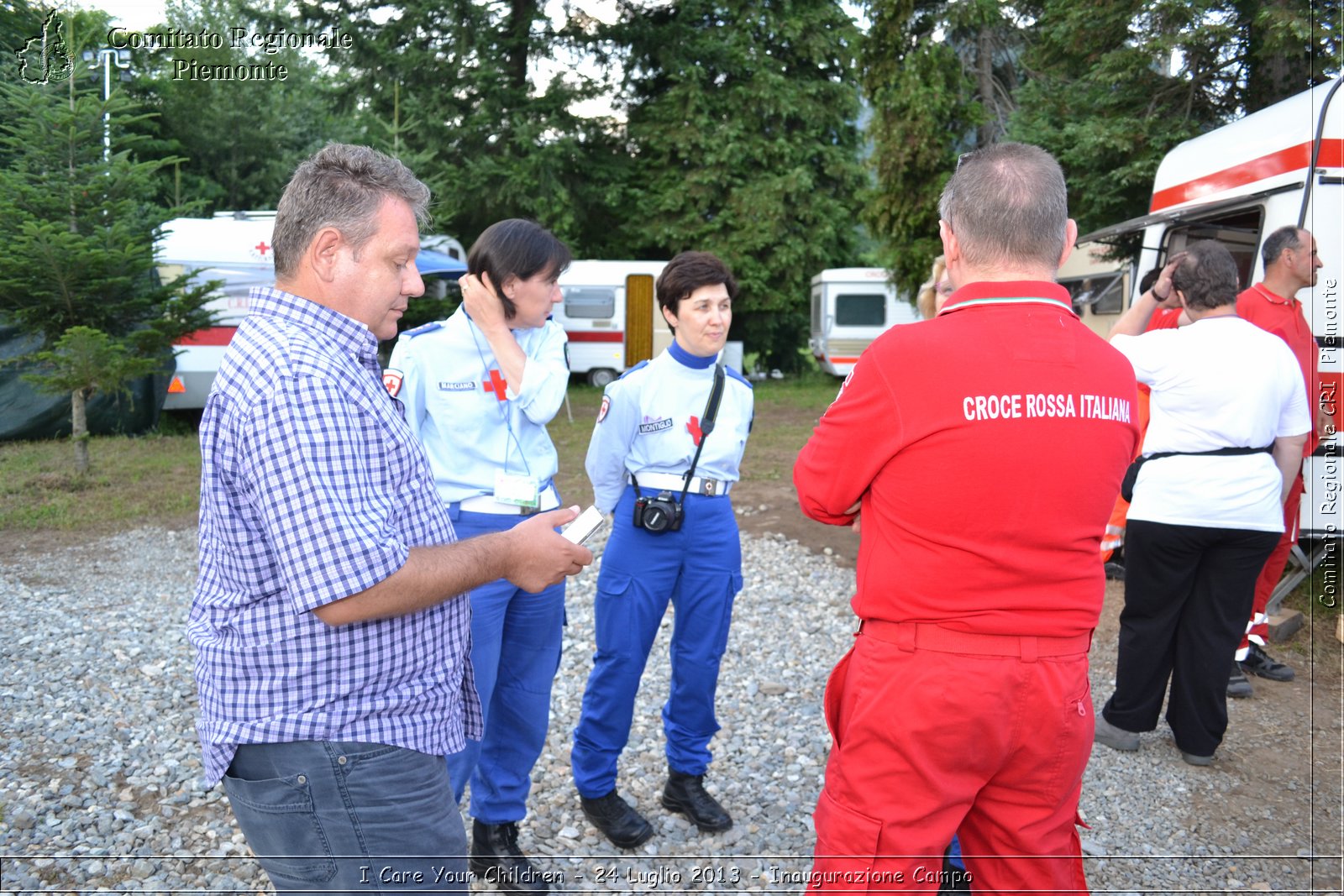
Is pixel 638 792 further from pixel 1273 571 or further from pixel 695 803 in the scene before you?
pixel 1273 571

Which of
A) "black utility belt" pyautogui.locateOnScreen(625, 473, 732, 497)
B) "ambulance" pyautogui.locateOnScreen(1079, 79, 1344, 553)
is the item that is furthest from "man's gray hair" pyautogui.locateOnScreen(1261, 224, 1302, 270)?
"black utility belt" pyautogui.locateOnScreen(625, 473, 732, 497)

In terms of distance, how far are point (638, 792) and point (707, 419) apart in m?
1.64

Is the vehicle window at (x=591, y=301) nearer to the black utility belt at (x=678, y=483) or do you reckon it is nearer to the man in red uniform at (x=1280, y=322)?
the man in red uniform at (x=1280, y=322)

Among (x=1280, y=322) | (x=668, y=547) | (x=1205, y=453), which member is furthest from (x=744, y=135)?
(x=668, y=547)

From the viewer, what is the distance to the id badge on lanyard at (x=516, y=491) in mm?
3113

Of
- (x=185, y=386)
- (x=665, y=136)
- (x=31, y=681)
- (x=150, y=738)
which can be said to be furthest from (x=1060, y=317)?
(x=665, y=136)

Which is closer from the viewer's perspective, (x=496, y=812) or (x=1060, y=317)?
(x=1060, y=317)

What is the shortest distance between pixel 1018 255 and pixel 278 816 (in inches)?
71.9

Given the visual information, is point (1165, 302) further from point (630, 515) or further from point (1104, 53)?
point (1104, 53)

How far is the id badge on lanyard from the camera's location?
10.2 feet

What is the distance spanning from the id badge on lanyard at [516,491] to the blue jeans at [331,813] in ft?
4.40

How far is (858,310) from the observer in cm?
2358

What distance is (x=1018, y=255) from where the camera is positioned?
2.06 meters

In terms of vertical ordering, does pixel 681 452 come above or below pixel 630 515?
above
